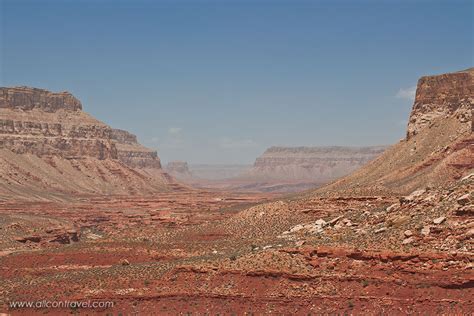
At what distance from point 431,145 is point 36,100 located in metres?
116

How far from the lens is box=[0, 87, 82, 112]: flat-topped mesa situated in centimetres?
14512

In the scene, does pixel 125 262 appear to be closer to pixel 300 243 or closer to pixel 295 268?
pixel 300 243

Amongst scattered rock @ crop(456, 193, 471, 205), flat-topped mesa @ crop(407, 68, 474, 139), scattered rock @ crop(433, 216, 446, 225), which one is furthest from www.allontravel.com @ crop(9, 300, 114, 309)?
flat-topped mesa @ crop(407, 68, 474, 139)

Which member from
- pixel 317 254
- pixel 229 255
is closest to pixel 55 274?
pixel 229 255

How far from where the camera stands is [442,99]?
67938mm

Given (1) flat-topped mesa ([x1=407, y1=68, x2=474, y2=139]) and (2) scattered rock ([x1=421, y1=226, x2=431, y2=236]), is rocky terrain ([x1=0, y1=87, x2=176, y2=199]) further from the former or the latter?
(2) scattered rock ([x1=421, y1=226, x2=431, y2=236])

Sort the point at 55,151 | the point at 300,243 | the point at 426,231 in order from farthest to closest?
the point at 55,151 → the point at 300,243 → the point at 426,231

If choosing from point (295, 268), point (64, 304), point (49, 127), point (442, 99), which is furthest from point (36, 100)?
point (295, 268)

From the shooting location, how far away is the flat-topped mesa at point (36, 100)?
145 meters

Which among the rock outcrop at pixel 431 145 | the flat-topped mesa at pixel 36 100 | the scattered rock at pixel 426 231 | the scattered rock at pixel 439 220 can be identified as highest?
the flat-topped mesa at pixel 36 100

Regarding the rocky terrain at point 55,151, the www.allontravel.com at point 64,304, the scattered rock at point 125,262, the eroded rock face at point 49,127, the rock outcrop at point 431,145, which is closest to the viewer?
the www.allontravel.com at point 64,304

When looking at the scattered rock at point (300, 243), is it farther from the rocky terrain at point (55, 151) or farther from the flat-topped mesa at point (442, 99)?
the rocky terrain at point (55, 151)

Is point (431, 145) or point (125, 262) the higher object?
point (431, 145)

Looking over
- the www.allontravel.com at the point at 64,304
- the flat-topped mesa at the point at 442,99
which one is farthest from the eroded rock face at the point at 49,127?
the www.allontravel.com at the point at 64,304
